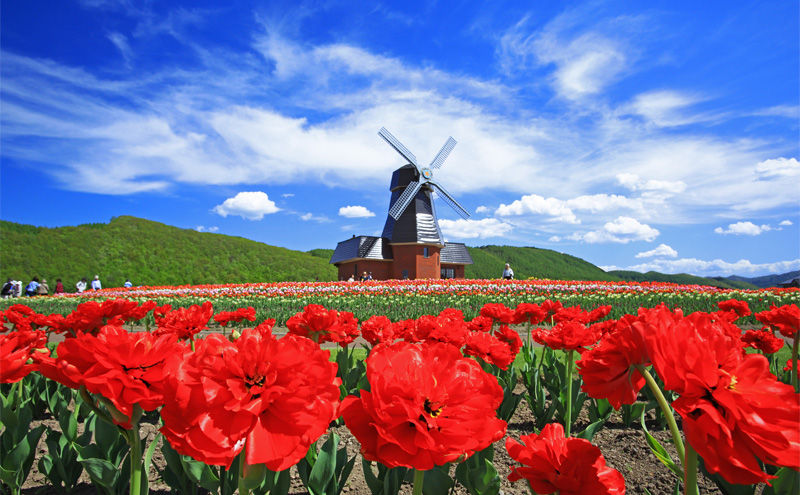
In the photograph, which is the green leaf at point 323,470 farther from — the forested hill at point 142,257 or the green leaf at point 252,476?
the forested hill at point 142,257

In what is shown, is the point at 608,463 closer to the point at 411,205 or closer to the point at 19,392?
the point at 19,392

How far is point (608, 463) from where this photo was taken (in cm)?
289

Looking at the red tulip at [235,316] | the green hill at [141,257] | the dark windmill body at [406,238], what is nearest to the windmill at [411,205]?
the dark windmill body at [406,238]

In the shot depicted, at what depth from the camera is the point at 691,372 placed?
0.87 metres

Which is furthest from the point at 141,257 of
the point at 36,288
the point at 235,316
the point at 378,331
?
the point at 378,331

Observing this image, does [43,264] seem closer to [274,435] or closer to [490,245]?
[274,435]

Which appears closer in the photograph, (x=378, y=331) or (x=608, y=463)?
(x=608, y=463)

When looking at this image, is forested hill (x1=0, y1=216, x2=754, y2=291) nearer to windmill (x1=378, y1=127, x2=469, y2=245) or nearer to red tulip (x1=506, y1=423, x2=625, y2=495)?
windmill (x1=378, y1=127, x2=469, y2=245)

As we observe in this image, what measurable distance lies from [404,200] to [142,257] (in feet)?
73.0

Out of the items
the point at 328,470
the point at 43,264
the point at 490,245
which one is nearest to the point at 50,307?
the point at 328,470

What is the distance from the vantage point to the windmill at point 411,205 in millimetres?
30172

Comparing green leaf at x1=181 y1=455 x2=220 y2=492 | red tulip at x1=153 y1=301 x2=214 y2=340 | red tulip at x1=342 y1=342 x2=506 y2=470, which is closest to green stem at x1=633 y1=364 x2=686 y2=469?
red tulip at x1=342 y1=342 x2=506 y2=470

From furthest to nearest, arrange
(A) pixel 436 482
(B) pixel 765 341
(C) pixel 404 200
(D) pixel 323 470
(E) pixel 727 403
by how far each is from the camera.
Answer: (C) pixel 404 200 < (B) pixel 765 341 < (D) pixel 323 470 < (A) pixel 436 482 < (E) pixel 727 403

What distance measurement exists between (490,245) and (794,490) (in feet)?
252
